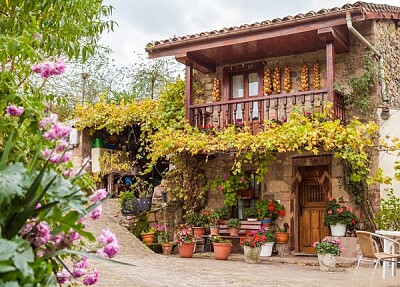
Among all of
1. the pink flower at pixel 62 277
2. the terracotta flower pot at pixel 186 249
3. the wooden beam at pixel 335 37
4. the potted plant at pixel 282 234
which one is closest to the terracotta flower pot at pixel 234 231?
the potted plant at pixel 282 234

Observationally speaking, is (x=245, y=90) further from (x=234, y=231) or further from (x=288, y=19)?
(x=234, y=231)

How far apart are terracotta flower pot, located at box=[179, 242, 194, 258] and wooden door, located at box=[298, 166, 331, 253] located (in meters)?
2.33

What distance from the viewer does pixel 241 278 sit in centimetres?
734

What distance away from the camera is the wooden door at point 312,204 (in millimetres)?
10750

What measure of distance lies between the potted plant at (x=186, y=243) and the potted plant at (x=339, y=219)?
2.55 meters

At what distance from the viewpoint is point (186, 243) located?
396 inches

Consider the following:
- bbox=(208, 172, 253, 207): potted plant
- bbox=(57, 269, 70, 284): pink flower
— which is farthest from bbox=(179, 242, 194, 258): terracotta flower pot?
bbox=(57, 269, 70, 284): pink flower

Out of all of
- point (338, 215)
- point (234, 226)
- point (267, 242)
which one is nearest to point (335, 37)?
point (338, 215)

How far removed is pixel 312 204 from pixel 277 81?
266 cm

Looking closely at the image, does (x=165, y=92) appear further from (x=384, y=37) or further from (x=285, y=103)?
(x=384, y=37)

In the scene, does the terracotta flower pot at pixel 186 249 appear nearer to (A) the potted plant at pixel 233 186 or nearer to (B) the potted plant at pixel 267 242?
(B) the potted plant at pixel 267 242

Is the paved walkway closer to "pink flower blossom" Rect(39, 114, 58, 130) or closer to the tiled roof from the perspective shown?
"pink flower blossom" Rect(39, 114, 58, 130)

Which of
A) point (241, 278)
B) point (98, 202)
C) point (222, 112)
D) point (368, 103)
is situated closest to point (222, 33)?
point (222, 112)

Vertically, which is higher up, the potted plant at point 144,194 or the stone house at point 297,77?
the stone house at point 297,77
